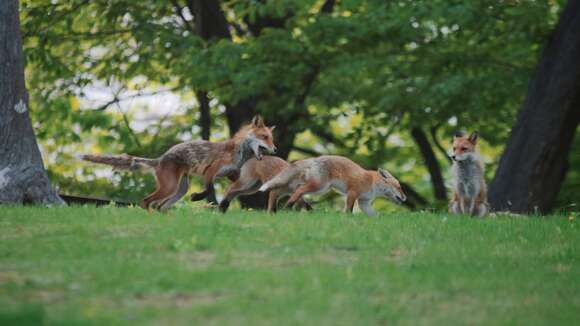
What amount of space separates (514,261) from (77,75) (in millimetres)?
19598

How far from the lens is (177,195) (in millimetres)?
14219

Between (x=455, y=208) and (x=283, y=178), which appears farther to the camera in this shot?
(x=455, y=208)

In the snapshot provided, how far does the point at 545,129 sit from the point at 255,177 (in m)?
7.55

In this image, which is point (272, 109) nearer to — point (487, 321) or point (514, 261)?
point (514, 261)

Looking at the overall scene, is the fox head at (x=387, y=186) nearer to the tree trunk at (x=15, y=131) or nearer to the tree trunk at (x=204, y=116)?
the tree trunk at (x=15, y=131)

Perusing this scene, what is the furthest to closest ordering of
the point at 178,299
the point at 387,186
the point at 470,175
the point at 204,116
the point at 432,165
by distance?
the point at 432,165 → the point at 204,116 → the point at 387,186 → the point at 470,175 → the point at 178,299

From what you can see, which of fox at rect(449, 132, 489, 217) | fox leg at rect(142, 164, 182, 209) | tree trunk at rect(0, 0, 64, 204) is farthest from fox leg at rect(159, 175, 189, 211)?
fox at rect(449, 132, 489, 217)

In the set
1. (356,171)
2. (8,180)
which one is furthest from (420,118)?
(8,180)

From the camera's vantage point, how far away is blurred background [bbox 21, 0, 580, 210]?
Answer: 71.8 feet

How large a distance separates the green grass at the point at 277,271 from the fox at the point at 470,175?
2.22m

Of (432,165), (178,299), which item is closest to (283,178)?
(178,299)

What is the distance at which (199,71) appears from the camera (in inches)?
882

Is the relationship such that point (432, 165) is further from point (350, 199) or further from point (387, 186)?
point (350, 199)

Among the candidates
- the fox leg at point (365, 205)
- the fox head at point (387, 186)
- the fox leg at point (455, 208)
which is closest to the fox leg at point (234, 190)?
the fox leg at point (365, 205)
